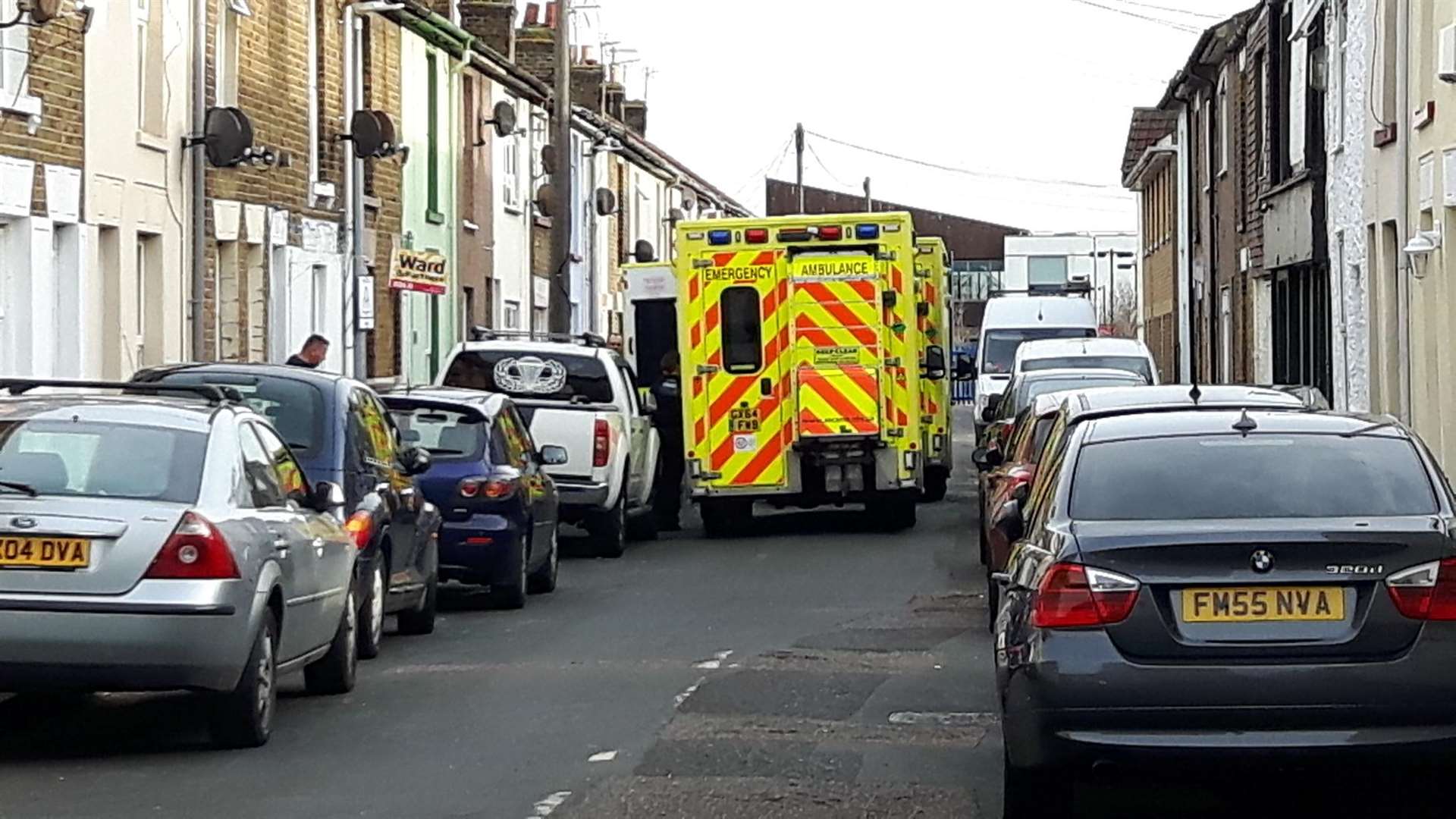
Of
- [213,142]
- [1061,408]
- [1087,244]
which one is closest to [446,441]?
[1061,408]

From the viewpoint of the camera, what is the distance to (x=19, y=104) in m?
18.9

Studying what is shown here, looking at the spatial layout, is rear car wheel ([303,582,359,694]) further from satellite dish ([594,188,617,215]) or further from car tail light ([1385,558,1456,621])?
satellite dish ([594,188,617,215])

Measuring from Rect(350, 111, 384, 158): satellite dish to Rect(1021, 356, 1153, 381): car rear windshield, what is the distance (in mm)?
8003

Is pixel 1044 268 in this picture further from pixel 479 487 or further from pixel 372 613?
pixel 372 613

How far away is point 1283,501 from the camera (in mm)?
8031

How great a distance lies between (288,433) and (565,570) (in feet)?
23.6

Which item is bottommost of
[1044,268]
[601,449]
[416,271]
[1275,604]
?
[1275,604]

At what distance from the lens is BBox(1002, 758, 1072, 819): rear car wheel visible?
791 cm

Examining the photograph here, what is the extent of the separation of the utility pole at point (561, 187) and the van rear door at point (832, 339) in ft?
28.8

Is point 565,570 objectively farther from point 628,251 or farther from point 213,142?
point 628,251

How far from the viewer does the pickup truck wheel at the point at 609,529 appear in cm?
2145

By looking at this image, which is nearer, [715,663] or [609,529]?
[715,663]

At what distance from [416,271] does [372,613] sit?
38.8 feet

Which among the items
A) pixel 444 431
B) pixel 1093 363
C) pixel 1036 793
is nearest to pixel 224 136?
pixel 444 431
